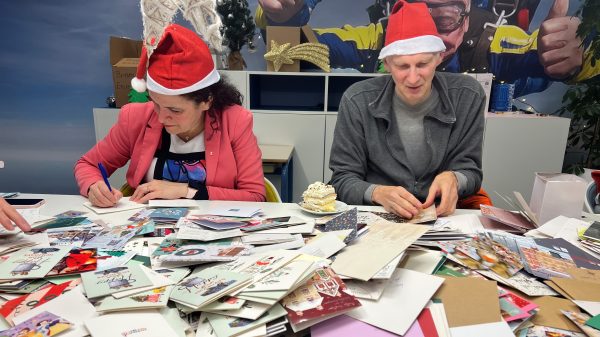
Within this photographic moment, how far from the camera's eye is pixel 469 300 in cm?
74

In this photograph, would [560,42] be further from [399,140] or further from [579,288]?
[579,288]

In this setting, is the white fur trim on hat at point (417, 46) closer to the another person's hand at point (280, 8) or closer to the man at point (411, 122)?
the man at point (411, 122)

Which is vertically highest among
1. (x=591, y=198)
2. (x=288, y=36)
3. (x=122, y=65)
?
(x=288, y=36)

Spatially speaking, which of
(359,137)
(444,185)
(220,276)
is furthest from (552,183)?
(220,276)

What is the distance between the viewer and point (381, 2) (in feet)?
10.7

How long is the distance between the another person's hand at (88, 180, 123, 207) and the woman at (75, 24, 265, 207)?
0.15 ft

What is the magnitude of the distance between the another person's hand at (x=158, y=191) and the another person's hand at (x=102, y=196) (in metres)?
0.07

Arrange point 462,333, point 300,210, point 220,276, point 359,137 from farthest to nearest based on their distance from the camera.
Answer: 1. point 359,137
2. point 300,210
3. point 220,276
4. point 462,333

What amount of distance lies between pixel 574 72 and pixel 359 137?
2772mm

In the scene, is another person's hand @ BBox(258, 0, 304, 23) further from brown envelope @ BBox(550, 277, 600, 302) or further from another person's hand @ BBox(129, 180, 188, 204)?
brown envelope @ BBox(550, 277, 600, 302)

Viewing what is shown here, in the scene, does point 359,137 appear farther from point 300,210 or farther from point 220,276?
point 220,276

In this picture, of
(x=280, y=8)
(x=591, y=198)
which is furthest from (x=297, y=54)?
(x=591, y=198)

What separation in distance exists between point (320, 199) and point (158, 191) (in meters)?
0.60

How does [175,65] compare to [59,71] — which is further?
[59,71]
